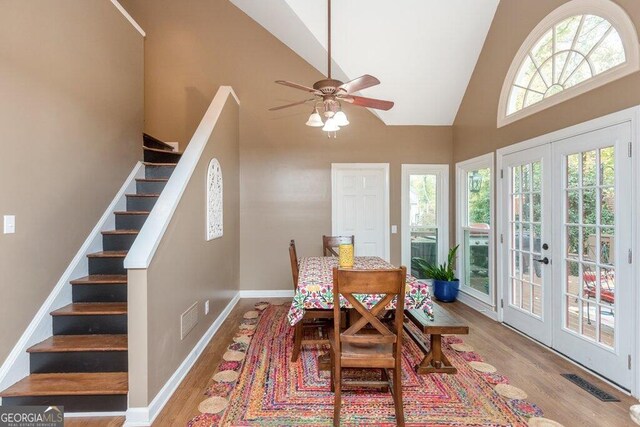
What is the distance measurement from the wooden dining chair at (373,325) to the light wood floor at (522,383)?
41.7 inches

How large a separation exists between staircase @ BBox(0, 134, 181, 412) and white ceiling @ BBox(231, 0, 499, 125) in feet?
10.6

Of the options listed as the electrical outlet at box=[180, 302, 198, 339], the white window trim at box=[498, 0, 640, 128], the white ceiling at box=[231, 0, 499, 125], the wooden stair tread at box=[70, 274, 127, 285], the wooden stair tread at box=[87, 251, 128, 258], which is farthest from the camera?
the white ceiling at box=[231, 0, 499, 125]

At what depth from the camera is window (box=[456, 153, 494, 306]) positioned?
13.1ft

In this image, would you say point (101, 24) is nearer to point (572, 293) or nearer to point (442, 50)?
point (442, 50)

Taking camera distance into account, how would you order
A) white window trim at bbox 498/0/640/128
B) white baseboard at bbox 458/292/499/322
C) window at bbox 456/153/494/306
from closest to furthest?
1. white window trim at bbox 498/0/640/128
2. white baseboard at bbox 458/292/499/322
3. window at bbox 456/153/494/306

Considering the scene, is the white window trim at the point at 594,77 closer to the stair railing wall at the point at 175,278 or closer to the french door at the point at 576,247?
the french door at the point at 576,247

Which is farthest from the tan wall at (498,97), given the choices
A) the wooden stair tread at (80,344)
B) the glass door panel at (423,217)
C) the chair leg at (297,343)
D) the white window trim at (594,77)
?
the wooden stair tread at (80,344)

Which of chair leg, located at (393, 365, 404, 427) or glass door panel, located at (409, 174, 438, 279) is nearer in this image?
chair leg, located at (393, 365, 404, 427)

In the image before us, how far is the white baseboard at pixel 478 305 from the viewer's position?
3.87 metres

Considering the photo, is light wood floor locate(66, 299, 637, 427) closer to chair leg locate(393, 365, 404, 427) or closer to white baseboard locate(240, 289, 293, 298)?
chair leg locate(393, 365, 404, 427)

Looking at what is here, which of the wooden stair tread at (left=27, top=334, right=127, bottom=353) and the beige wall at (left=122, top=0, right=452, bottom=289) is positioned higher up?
the beige wall at (left=122, top=0, right=452, bottom=289)

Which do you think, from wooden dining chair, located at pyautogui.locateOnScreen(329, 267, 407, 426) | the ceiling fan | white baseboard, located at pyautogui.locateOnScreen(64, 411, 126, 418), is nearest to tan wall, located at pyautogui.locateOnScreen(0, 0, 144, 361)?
white baseboard, located at pyautogui.locateOnScreen(64, 411, 126, 418)

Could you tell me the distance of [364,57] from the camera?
406 cm

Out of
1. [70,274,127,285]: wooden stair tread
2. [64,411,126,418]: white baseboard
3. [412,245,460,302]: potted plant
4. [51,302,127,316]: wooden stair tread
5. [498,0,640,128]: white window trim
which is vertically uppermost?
[498,0,640,128]: white window trim
